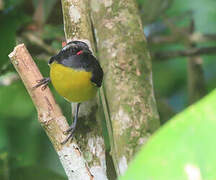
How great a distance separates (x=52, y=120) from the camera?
4.53 ft

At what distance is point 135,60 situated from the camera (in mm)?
1815

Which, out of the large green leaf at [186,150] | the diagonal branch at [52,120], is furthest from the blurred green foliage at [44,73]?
the large green leaf at [186,150]

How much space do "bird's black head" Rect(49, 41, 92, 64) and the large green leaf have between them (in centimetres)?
111

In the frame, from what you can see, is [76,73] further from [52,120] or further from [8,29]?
[8,29]

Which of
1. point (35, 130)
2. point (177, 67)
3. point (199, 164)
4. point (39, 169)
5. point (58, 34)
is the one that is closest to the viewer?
point (199, 164)

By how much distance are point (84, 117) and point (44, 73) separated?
→ 476 mm

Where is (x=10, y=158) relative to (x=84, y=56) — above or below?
below

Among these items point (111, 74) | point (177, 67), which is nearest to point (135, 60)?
point (111, 74)

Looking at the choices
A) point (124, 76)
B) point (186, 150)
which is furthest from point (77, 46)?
point (186, 150)

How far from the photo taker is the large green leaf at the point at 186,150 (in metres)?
0.60

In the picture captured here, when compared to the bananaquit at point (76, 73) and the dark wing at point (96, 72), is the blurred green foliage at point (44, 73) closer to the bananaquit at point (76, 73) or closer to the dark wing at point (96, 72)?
the bananaquit at point (76, 73)

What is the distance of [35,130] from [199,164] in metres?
2.71

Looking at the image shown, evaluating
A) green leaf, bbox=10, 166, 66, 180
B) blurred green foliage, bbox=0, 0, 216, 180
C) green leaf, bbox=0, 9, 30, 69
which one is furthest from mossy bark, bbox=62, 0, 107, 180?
green leaf, bbox=0, 9, 30, 69

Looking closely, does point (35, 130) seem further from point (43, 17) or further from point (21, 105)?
point (43, 17)
